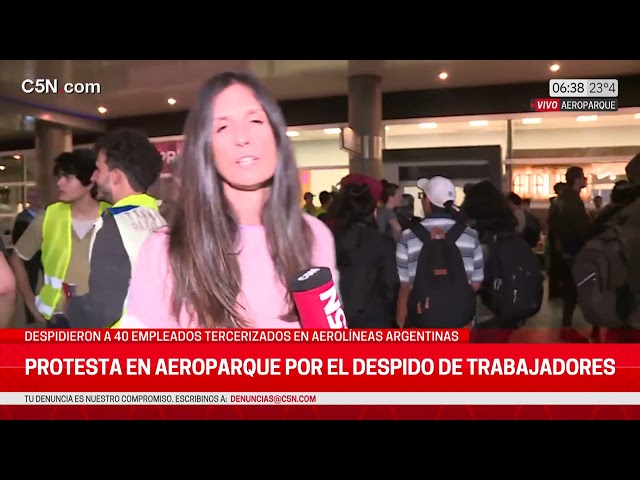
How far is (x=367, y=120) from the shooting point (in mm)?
2756

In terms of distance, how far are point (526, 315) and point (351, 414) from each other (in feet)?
2.76

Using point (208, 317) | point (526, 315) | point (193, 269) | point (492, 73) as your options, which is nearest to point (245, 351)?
point (208, 317)

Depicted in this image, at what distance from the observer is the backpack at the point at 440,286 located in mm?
2682

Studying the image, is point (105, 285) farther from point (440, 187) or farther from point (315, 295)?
point (440, 187)

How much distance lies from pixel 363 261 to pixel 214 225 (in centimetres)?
64

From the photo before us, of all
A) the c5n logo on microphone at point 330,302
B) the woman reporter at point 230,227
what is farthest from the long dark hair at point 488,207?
the c5n logo on microphone at point 330,302

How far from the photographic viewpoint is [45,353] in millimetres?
2680

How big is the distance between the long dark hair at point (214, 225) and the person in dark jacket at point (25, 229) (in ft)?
2.18

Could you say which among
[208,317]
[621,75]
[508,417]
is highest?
[621,75]

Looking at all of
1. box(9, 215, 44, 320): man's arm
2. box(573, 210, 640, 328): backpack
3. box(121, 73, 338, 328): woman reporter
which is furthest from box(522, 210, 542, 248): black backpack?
box(9, 215, 44, 320): man's arm

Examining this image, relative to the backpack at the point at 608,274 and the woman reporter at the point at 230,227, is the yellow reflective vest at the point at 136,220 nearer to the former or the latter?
the woman reporter at the point at 230,227

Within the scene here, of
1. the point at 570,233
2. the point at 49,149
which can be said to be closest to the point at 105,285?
the point at 49,149

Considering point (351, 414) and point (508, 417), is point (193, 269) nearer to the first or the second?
point (351, 414)

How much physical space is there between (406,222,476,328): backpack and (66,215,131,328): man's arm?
117 cm
